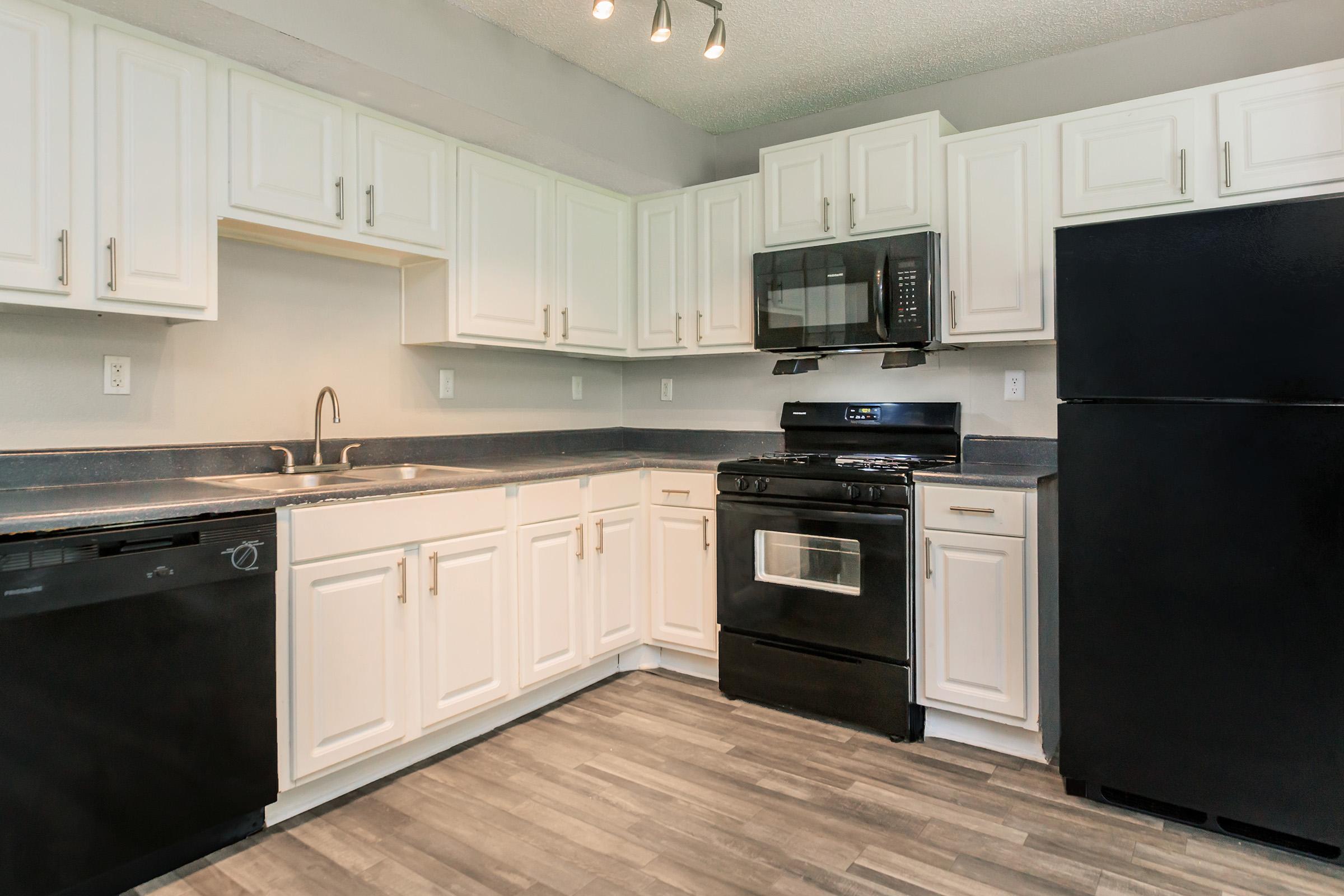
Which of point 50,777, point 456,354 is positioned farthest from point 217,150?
point 50,777

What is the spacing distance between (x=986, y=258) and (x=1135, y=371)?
0.80m

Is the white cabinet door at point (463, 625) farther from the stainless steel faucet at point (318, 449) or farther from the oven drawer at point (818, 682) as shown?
the oven drawer at point (818, 682)

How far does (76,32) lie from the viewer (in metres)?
1.89

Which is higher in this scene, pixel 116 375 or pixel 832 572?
pixel 116 375

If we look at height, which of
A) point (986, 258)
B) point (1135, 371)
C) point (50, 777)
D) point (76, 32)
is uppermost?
point (76, 32)

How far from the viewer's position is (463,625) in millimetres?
2537

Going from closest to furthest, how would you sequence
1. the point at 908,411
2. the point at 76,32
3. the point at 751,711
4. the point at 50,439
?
1. the point at 76,32
2. the point at 50,439
3. the point at 751,711
4. the point at 908,411

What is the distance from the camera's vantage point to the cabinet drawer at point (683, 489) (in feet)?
10.3

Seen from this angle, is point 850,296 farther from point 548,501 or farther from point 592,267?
point 548,501

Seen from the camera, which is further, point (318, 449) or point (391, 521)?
point (318, 449)

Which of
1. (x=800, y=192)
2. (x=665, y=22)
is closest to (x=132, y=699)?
(x=665, y=22)

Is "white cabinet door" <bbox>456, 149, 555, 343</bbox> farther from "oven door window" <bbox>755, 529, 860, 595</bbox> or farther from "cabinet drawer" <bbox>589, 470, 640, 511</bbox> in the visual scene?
"oven door window" <bbox>755, 529, 860, 595</bbox>

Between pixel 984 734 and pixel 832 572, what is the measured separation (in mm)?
743

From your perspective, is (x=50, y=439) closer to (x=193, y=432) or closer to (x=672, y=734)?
(x=193, y=432)
